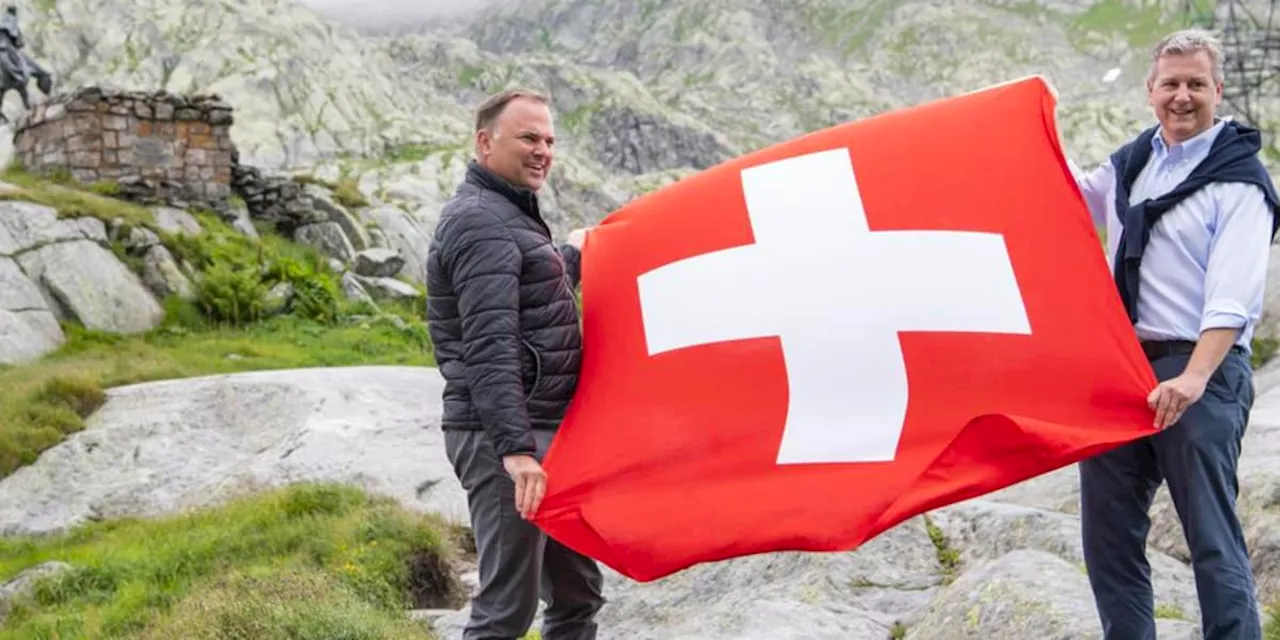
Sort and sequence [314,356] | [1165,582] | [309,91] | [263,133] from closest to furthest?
1. [1165,582]
2. [314,356]
3. [263,133]
4. [309,91]

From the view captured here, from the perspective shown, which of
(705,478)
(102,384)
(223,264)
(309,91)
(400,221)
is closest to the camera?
(705,478)

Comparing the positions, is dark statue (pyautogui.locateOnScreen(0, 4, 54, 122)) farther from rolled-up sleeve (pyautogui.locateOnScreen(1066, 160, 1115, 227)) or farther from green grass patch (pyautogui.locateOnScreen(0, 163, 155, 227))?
rolled-up sleeve (pyautogui.locateOnScreen(1066, 160, 1115, 227))

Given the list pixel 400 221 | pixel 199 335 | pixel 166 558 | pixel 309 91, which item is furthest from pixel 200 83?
pixel 166 558

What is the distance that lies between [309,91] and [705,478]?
138453mm

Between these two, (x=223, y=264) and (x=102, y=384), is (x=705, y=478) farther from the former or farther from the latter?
(x=223, y=264)

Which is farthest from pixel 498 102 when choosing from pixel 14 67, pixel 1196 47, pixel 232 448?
pixel 14 67

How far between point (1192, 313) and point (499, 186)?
2613mm

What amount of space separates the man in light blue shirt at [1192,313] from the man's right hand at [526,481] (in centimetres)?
221

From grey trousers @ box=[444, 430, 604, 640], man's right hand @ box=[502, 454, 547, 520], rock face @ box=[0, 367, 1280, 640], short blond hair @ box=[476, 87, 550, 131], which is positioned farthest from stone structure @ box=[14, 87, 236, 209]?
man's right hand @ box=[502, 454, 547, 520]

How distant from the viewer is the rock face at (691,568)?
5387 millimetres

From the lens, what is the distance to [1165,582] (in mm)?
5637

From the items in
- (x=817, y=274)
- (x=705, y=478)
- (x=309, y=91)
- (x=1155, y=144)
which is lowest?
(x=705, y=478)

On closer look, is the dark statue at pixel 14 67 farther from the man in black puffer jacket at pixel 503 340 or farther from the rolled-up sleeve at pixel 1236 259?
the rolled-up sleeve at pixel 1236 259

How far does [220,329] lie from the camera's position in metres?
16.9
